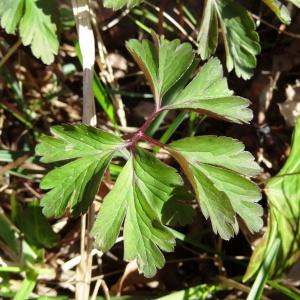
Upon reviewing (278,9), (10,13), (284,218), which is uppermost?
(10,13)

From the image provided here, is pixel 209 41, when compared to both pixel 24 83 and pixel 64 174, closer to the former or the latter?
pixel 64 174

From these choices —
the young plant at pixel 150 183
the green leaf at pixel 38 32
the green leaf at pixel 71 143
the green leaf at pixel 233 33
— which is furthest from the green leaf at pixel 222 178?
the green leaf at pixel 38 32

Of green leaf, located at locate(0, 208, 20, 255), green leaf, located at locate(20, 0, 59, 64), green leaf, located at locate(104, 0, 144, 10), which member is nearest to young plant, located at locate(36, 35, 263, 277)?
green leaf, located at locate(104, 0, 144, 10)

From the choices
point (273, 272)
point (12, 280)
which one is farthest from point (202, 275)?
point (12, 280)

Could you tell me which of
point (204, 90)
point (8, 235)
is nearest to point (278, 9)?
point (204, 90)

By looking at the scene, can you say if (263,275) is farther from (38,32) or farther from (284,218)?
(38,32)

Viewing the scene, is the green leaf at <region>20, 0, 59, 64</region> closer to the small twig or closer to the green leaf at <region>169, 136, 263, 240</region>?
the green leaf at <region>169, 136, 263, 240</region>

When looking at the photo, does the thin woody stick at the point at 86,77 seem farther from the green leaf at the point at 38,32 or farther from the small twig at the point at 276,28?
the small twig at the point at 276,28
